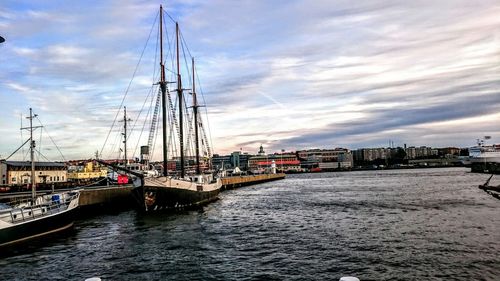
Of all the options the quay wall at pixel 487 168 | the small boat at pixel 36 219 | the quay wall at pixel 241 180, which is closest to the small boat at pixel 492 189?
the small boat at pixel 36 219

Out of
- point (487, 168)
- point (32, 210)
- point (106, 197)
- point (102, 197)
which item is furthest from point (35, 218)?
point (487, 168)

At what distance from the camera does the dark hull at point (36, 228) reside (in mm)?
25125

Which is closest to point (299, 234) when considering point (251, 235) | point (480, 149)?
point (251, 235)

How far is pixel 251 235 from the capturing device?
29.6m

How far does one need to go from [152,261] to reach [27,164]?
10982 cm

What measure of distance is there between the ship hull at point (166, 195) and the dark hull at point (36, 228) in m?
11.1

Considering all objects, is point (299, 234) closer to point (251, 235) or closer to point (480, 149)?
point (251, 235)

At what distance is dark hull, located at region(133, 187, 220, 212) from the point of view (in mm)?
44469

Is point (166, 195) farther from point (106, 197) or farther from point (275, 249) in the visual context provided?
Result: point (275, 249)

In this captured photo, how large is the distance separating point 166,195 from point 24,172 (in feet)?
268

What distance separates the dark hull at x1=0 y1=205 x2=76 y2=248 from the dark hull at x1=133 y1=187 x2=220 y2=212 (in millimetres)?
11061

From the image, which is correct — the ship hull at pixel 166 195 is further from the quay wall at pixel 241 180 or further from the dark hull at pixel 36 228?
the quay wall at pixel 241 180

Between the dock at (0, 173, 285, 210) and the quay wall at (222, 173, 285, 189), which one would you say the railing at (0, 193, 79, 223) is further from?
the quay wall at (222, 173, 285, 189)

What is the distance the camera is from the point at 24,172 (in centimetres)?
10775
